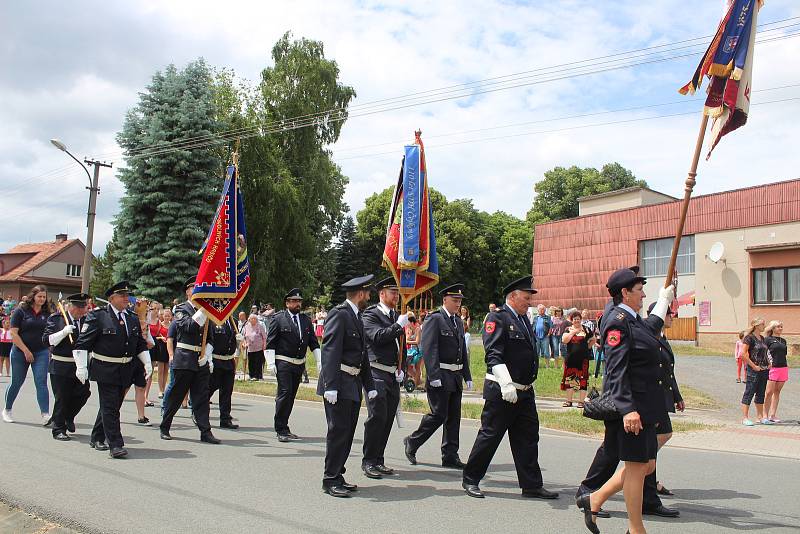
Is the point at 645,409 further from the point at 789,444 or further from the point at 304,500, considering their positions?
the point at 789,444

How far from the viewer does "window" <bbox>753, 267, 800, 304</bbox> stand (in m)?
30.5

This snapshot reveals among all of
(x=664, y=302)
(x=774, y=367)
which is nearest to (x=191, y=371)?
(x=664, y=302)

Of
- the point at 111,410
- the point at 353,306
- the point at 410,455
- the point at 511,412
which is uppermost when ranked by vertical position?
the point at 353,306

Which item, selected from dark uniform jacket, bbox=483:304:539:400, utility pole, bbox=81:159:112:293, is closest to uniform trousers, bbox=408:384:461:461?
dark uniform jacket, bbox=483:304:539:400

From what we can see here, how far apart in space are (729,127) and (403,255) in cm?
499

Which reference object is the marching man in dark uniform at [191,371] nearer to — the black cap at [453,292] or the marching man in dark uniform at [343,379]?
the marching man in dark uniform at [343,379]

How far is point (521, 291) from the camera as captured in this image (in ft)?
22.7

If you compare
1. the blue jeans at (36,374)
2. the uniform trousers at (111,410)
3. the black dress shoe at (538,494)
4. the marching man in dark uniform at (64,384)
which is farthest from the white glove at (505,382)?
the blue jeans at (36,374)

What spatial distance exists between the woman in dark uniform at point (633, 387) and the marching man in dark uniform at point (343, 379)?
238 cm

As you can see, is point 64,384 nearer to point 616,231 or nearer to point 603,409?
point 603,409

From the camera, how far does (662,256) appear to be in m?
37.8

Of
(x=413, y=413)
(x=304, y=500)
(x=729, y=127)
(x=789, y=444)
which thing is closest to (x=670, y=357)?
(x=729, y=127)

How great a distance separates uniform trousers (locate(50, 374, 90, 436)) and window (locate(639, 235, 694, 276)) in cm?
3157

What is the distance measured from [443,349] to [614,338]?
3.23 metres
